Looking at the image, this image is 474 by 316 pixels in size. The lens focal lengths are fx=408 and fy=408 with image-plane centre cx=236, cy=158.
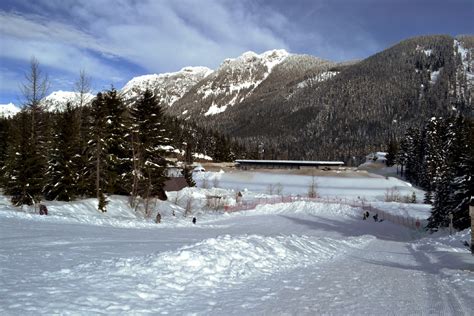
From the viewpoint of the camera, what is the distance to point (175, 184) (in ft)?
222

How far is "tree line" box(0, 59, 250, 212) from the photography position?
30.5 m

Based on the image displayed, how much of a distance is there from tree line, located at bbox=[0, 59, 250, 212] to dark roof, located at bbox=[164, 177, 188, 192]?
18.1 metres

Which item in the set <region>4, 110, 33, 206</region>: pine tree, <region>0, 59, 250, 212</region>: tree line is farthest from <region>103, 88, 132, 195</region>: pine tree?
<region>4, 110, 33, 206</region>: pine tree

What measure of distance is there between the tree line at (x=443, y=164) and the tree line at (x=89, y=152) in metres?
27.7

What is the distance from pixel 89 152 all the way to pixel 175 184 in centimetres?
3168

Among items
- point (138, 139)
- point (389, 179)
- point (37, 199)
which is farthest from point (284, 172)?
point (37, 199)

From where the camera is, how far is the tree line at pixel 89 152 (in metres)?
30.5

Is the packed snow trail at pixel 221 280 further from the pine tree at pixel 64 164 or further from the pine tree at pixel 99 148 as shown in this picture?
the pine tree at pixel 99 148

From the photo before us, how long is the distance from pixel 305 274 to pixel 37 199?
24471mm

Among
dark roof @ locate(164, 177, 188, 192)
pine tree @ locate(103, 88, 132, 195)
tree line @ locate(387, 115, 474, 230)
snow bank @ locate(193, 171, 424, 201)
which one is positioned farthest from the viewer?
snow bank @ locate(193, 171, 424, 201)

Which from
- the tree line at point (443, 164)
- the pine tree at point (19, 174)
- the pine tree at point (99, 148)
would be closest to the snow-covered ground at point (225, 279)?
the pine tree at point (19, 174)

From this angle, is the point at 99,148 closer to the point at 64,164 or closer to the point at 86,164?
the point at 86,164

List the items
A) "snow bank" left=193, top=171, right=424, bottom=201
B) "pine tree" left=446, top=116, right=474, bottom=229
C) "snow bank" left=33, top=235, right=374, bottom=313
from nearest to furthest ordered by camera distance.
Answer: "snow bank" left=33, top=235, right=374, bottom=313 < "pine tree" left=446, top=116, right=474, bottom=229 < "snow bank" left=193, top=171, right=424, bottom=201

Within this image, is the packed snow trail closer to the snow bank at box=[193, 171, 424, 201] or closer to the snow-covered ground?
the snow-covered ground
